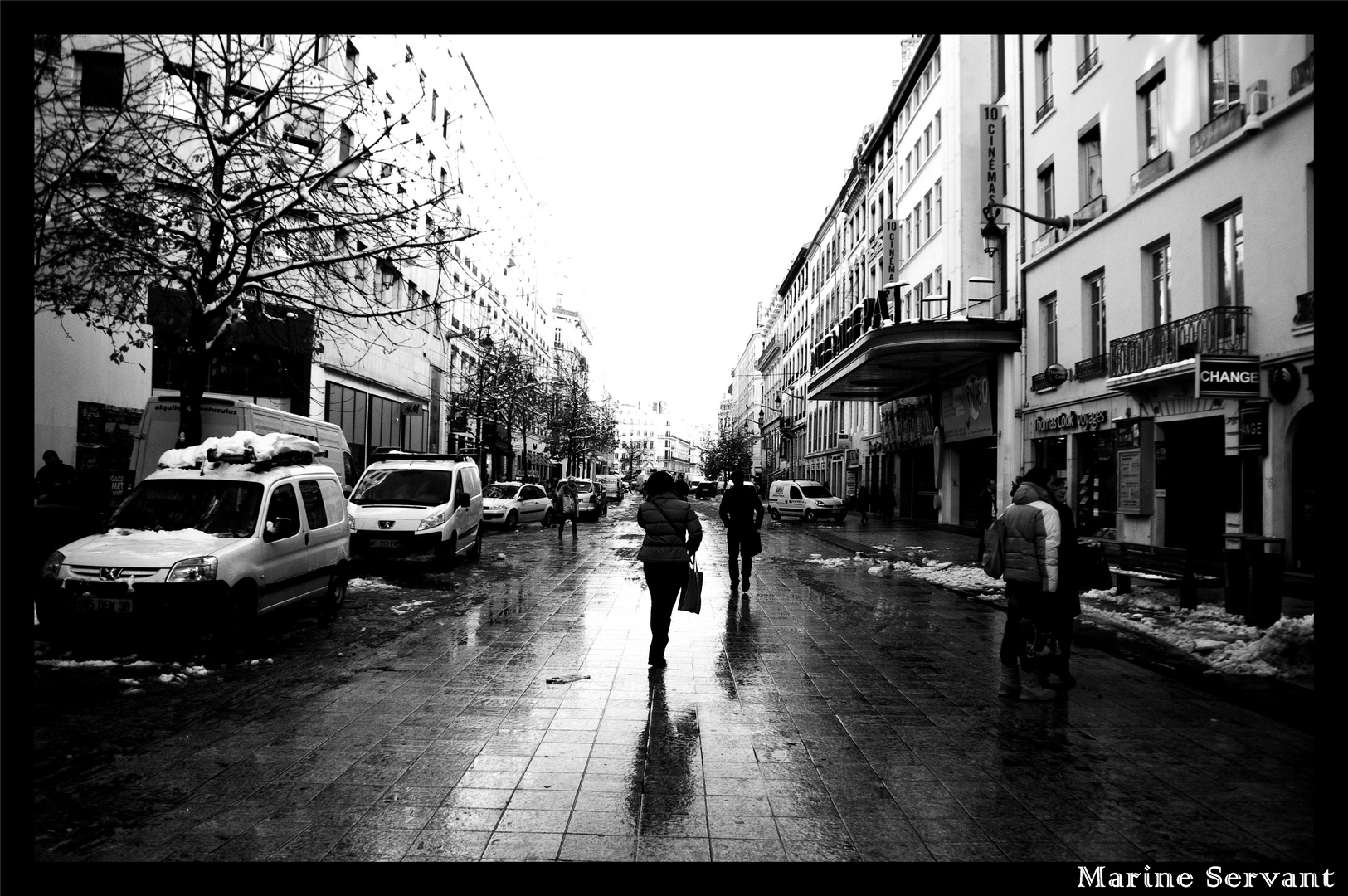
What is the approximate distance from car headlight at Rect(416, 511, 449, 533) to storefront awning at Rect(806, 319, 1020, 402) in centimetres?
1549

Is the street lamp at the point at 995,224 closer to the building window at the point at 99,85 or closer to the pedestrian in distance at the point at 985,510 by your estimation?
the pedestrian in distance at the point at 985,510

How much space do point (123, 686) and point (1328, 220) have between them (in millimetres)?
8196

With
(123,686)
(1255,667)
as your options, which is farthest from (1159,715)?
(123,686)

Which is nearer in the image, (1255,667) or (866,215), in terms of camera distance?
(1255,667)

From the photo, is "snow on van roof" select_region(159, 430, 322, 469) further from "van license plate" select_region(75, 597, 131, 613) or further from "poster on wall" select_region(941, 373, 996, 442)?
"poster on wall" select_region(941, 373, 996, 442)

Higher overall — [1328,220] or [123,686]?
[1328,220]

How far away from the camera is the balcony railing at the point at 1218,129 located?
1441 centimetres

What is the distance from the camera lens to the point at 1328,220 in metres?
2.63

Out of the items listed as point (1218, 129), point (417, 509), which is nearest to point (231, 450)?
point (417, 509)

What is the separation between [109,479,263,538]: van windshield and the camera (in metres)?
8.54

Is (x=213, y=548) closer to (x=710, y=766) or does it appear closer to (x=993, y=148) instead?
(x=710, y=766)

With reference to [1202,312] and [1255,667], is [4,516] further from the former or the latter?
[1202,312]

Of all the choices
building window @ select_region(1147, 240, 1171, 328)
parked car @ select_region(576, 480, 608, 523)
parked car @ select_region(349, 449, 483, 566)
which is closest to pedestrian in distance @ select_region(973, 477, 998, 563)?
building window @ select_region(1147, 240, 1171, 328)

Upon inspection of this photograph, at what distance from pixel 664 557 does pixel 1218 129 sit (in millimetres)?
14166
